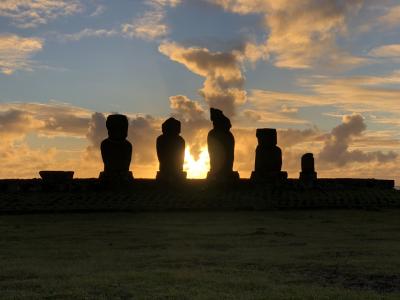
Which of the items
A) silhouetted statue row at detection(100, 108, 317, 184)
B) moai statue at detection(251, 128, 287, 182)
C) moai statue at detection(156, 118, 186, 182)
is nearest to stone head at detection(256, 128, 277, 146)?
moai statue at detection(251, 128, 287, 182)

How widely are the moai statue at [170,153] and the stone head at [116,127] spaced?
1.90 metres

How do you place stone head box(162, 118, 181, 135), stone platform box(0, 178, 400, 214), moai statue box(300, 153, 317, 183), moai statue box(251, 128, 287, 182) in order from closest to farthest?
1. stone platform box(0, 178, 400, 214)
2. stone head box(162, 118, 181, 135)
3. moai statue box(251, 128, 287, 182)
4. moai statue box(300, 153, 317, 183)

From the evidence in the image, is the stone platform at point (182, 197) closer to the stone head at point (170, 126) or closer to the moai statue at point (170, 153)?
the moai statue at point (170, 153)

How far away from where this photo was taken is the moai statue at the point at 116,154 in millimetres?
28953

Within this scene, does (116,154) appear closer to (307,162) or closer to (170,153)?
(170,153)

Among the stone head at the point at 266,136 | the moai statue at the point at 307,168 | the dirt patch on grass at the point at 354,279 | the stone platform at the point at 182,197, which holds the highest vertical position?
the stone head at the point at 266,136

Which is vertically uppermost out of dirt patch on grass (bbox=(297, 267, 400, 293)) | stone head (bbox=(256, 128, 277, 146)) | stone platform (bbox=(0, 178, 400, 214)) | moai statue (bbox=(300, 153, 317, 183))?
stone head (bbox=(256, 128, 277, 146))

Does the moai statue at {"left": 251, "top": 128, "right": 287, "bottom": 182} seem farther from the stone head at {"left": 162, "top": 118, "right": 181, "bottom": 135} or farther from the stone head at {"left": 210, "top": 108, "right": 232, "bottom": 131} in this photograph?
the stone head at {"left": 162, "top": 118, "right": 181, "bottom": 135}

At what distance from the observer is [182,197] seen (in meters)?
26.2

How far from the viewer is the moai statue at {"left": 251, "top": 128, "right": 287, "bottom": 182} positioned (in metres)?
31.6

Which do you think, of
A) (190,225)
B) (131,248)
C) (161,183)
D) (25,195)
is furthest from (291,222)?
(25,195)

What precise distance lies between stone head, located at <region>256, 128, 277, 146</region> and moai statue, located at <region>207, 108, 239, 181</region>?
2134mm

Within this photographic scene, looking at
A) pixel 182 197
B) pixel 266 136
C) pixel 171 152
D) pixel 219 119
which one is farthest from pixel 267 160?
pixel 182 197

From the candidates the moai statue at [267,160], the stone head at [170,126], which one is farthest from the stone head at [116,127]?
the moai statue at [267,160]
